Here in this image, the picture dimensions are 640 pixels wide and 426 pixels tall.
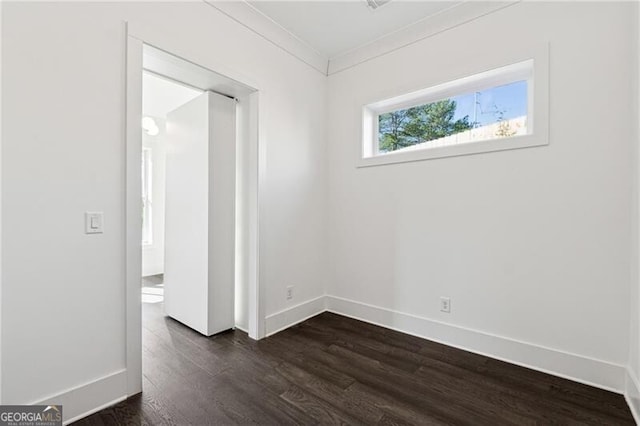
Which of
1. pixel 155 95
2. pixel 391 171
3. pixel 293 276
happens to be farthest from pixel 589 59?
pixel 155 95

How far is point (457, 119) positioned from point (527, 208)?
960 millimetres

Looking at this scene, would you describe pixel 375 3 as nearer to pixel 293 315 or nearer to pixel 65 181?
pixel 65 181

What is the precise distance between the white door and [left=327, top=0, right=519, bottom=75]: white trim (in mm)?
1287

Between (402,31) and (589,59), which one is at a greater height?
(402,31)

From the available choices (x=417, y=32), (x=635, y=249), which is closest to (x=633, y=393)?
(x=635, y=249)

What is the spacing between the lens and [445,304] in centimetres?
247

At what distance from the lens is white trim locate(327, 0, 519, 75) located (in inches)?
89.7

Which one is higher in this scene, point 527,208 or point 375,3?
point 375,3

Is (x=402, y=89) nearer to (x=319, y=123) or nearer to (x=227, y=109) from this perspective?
(x=319, y=123)

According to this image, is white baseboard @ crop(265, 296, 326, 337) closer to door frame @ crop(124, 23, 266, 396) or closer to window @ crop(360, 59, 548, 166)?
door frame @ crop(124, 23, 266, 396)

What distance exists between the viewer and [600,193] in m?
1.87

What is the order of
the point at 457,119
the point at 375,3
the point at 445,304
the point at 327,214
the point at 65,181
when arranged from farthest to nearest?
the point at 327,214, the point at 457,119, the point at 445,304, the point at 375,3, the point at 65,181

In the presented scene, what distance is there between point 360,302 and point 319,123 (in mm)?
1946

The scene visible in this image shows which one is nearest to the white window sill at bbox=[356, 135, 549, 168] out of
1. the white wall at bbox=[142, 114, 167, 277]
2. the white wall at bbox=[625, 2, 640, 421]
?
the white wall at bbox=[625, 2, 640, 421]
